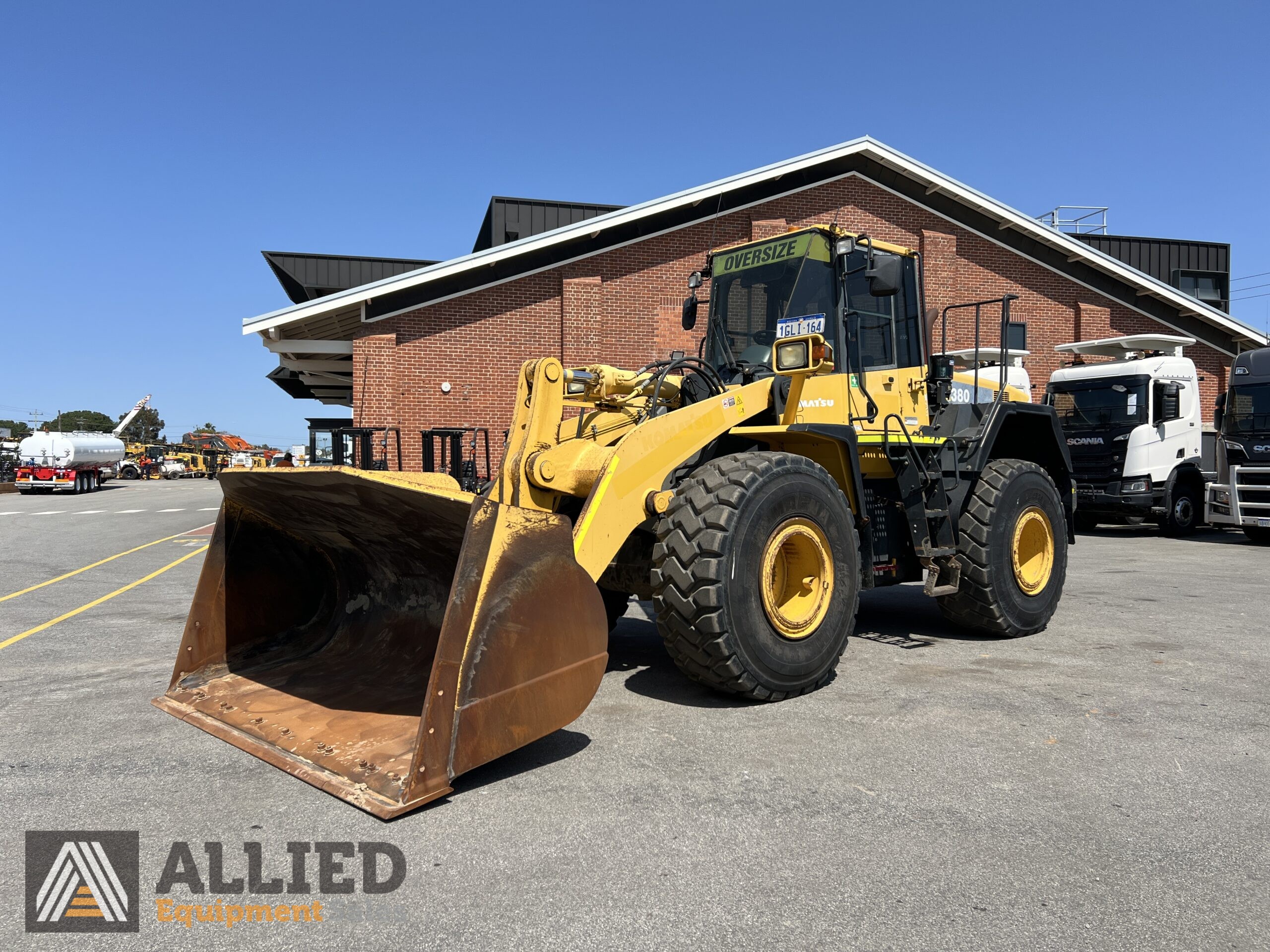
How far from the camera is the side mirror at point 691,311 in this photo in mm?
7020

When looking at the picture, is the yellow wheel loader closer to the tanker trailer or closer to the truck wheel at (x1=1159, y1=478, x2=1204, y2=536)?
the truck wheel at (x1=1159, y1=478, x2=1204, y2=536)

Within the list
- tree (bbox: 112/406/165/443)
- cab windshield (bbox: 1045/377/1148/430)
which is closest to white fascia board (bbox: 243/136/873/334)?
cab windshield (bbox: 1045/377/1148/430)

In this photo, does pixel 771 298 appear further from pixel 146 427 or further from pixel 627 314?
pixel 146 427

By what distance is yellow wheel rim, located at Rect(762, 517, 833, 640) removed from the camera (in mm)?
4984

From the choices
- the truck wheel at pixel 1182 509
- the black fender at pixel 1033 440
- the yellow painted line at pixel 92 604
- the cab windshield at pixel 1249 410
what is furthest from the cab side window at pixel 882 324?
the truck wheel at pixel 1182 509

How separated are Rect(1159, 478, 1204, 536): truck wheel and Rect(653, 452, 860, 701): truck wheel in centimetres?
1351

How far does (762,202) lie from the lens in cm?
1748

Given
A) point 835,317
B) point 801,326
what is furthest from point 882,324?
point 801,326

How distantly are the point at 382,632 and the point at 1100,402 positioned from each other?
14.7m

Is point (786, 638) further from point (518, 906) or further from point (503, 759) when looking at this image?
point (518, 906)

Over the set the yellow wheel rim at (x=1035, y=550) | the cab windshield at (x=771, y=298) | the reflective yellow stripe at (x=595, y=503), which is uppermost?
the cab windshield at (x=771, y=298)

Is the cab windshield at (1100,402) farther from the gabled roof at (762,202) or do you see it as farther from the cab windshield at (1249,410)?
the gabled roof at (762,202)

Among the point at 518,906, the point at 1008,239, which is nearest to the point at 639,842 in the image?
the point at 518,906

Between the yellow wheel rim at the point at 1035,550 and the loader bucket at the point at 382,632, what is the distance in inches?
175
